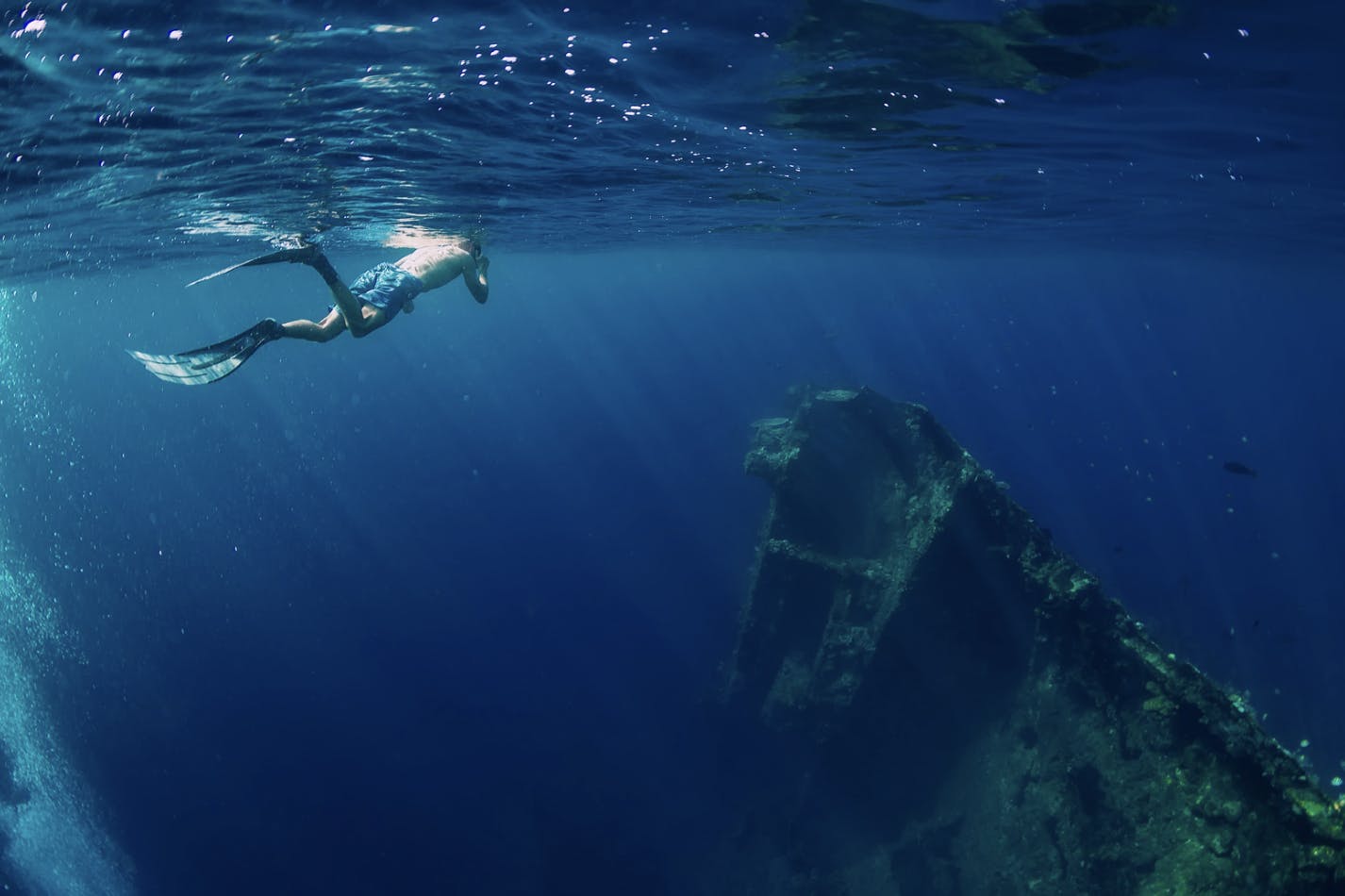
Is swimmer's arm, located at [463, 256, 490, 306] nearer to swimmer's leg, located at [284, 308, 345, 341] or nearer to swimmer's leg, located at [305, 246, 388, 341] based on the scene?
swimmer's leg, located at [305, 246, 388, 341]

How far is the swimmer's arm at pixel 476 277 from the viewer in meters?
11.2

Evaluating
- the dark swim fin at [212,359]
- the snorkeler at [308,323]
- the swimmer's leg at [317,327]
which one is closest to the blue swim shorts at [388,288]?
the snorkeler at [308,323]

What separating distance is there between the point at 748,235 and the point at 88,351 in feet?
709

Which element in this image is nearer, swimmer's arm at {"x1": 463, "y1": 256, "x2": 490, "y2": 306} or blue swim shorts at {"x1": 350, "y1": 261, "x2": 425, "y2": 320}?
blue swim shorts at {"x1": 350, "y1": 261, "x2": 425, "y2": 320}

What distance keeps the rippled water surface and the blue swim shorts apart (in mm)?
2706

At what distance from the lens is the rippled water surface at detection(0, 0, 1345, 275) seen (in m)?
8.36

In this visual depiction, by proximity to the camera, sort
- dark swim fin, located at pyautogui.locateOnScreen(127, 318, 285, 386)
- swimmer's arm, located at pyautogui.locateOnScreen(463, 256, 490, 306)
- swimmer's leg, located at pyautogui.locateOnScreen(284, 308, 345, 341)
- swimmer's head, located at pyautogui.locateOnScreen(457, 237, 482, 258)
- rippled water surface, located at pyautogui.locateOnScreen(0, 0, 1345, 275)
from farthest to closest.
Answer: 1. swimmer's head, located at pyautogui.locateOnScreen(457, 237, 482, 258)
2. swimmer's arm, located at pyautogui.locateOnScreen(463, 256, 490, 306)
3. rippled water surface, located at pyautogui.locateOnScreen(0, 0, 1345, 275)
4. dark swim fin, located at pyautogui.locateOnScreen(127, 318, 285, 386)
5. swimmer's leg, located at pyautogui.locateOnScreen(284, 308, 345, 341)

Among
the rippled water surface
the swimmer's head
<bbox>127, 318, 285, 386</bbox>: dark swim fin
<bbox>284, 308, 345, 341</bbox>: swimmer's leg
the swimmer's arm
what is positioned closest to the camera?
<bbox>284, 308, 345, 341</bbox>: swimmer's leg

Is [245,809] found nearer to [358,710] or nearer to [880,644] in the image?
[358,710]

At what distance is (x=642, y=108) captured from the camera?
12016mm

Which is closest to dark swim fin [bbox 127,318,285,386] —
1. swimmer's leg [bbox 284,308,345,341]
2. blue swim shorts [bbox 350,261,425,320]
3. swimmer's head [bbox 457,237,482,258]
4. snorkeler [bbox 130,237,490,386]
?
snorkeler [bbox 130,237,490,386]

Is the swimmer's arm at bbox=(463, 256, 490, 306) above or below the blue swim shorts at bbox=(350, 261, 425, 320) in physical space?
below

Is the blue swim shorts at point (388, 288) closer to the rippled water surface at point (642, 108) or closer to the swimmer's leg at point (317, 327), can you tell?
the swimmer's leg at point (317, 327)

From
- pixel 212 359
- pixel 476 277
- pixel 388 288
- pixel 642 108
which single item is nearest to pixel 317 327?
pixel 212 359
